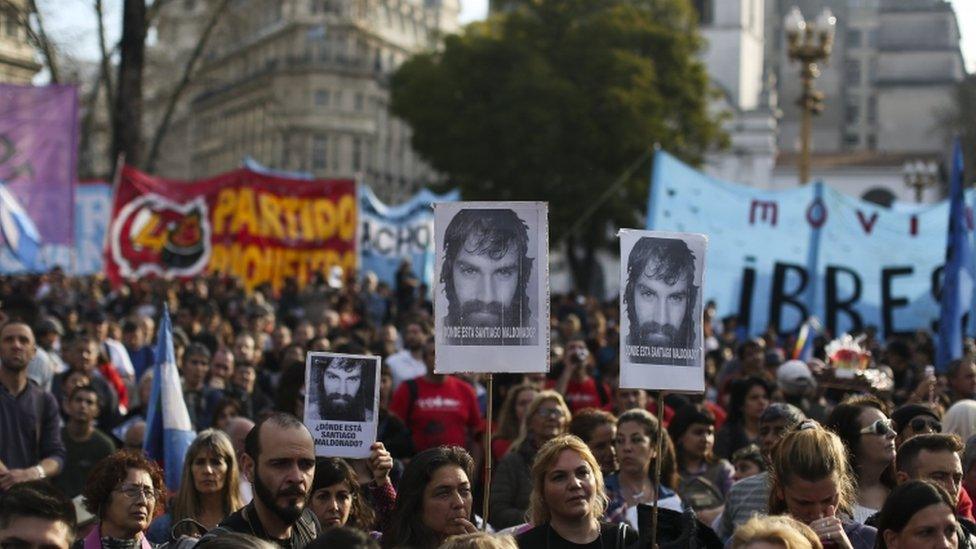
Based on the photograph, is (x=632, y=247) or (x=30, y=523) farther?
(x=632, y=247)

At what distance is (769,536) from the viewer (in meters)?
5.33

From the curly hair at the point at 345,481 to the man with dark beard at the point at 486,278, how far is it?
24.0 inches

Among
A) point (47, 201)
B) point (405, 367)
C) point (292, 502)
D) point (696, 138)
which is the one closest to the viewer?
point (292, 502)

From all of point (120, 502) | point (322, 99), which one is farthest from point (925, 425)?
point (322, 99)

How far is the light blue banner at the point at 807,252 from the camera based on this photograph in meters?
19.6

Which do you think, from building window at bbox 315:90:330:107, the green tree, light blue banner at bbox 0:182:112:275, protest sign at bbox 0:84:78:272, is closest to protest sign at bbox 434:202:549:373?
protest sign at bbox 0:84:78:272

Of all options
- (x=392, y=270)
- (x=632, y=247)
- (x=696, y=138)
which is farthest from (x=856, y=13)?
(x=632, y=247)

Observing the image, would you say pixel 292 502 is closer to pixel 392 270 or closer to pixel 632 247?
pixel 632 247

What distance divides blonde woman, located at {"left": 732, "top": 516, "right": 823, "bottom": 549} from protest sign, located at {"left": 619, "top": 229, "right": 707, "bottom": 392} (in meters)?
2.01

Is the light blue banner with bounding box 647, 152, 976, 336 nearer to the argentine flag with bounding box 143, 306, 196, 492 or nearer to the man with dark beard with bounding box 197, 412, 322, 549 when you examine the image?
the argentine flag with bounding box 143, 306, 196, 492

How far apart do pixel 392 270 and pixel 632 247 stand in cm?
1860

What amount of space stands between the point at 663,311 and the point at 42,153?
37.1 feet

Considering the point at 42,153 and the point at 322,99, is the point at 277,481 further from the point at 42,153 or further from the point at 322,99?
the point at 322,99

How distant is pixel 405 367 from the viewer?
13570 mm
